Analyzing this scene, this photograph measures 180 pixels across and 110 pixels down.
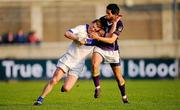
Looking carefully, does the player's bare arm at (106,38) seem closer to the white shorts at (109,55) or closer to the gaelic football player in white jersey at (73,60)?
the gaelic football player in white jersey at (73,60)

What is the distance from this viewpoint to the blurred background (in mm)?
31516

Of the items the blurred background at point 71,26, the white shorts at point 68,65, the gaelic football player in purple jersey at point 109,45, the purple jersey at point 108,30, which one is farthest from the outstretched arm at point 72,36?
the blurred background at point 71,26

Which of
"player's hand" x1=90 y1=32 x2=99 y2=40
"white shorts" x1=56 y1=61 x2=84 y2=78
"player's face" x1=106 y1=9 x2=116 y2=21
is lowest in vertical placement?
"white shorts" x1=56 y1=61 x2=84 y2=78

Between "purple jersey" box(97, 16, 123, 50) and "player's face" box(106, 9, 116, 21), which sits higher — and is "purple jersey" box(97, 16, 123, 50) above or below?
below

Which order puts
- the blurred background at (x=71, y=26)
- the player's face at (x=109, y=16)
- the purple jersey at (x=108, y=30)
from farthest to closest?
the blurred background at (x=71, y=26), the purple jersey at (x=108, y=30), the player's face at (x=109, y=16)

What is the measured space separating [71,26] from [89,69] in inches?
317

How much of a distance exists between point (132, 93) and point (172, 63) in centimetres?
978

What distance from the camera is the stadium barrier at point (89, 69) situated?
3130 centimetres

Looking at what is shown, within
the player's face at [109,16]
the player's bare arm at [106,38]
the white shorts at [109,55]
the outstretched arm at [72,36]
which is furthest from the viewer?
the white shorts at [109,55]

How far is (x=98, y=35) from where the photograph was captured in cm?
1659

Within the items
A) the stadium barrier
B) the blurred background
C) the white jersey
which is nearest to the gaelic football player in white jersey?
the white jersey

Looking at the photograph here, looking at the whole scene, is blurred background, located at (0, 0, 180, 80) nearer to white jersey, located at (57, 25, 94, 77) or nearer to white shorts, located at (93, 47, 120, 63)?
white shorts, located at (93, 47, 120, 63)

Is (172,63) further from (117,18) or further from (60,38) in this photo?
(117,18)

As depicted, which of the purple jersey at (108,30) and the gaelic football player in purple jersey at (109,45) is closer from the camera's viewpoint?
the gaelic football player in purple jersey at (109,45)
